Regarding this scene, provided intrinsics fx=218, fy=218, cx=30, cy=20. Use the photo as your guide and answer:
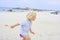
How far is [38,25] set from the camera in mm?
2033

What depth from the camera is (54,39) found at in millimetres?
2031

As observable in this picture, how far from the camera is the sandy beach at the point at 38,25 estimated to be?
2.01 meters

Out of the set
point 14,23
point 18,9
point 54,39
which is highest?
point 18,9

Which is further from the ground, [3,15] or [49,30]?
[3,15]

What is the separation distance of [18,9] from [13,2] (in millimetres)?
85

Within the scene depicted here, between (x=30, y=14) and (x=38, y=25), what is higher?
(x=30, y=14)

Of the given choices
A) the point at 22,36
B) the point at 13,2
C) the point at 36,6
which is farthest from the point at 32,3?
the point at 22,36

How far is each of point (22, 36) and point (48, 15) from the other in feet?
1.01

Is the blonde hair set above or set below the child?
above

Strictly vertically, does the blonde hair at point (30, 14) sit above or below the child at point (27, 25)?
above

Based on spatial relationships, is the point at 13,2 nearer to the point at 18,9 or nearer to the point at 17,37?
the point at 18,9

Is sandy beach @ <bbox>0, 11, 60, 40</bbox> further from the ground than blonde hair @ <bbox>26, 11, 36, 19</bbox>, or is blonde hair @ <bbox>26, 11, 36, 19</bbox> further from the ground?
blonde hair @ <bbox>26, 11, 36, 19</bbox>

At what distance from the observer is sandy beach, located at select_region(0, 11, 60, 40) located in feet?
6.59

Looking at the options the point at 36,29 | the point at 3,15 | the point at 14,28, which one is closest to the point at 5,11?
the point at 3,15
